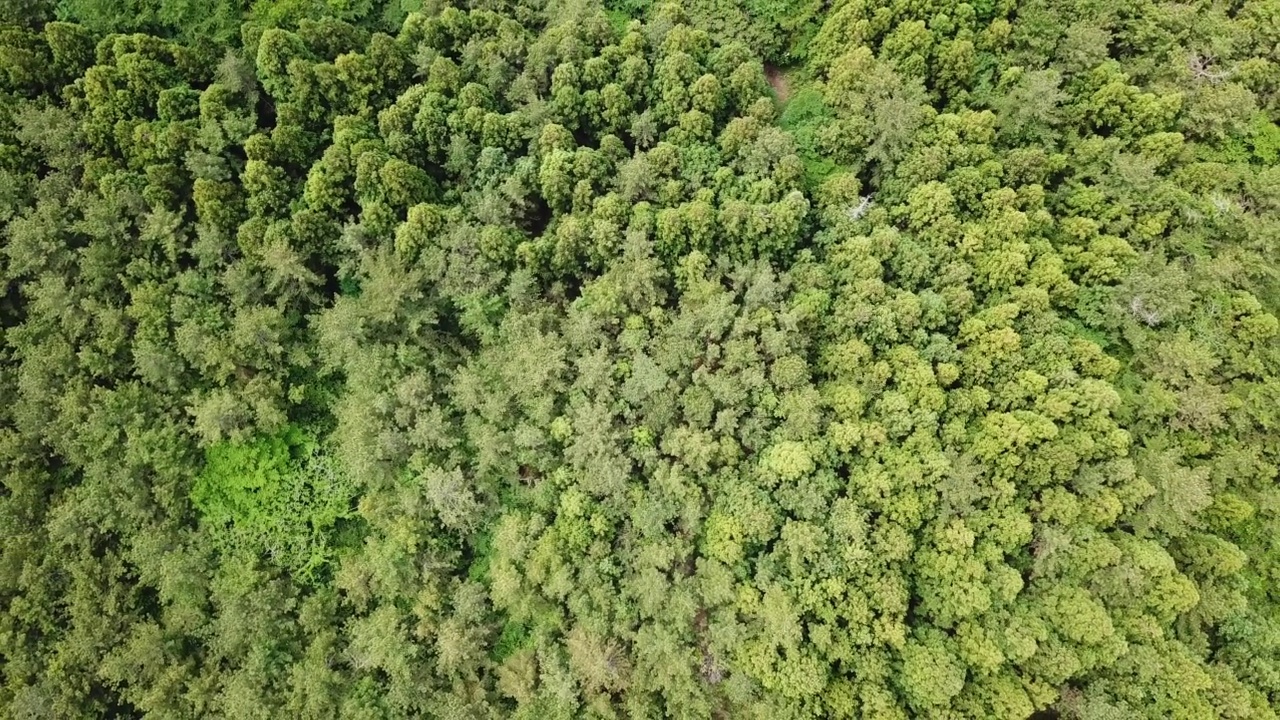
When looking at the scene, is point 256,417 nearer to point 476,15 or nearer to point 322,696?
point 322,696

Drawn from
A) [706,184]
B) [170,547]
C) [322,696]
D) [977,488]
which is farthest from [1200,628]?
[170,547]

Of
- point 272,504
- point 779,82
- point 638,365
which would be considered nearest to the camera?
point 638,365

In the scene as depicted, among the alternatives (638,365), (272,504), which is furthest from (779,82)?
(272,504)

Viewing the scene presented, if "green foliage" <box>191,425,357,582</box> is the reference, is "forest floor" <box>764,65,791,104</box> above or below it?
above

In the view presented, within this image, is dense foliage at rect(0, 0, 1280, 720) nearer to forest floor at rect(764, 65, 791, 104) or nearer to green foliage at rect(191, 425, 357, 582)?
green foliage at rect(191, 425, 357, 582)

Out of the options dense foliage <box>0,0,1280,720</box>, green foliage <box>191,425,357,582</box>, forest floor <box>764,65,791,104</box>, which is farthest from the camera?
forest floor <box>764,65,791,104</box>

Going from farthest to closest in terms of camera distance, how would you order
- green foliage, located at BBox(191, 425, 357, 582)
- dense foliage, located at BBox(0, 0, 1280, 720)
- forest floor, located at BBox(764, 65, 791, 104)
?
forest floor, located at BBox(764, 65, 791, 104) → green foliage, located at BBox(191, 425, 357, 582) → dense foliage, located at BBox(0, 0, 1280, 720)

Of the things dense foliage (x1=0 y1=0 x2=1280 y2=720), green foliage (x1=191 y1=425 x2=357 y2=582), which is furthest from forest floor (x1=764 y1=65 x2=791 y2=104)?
green foliage (x1=191 y1=425 x2=357 y2=582)

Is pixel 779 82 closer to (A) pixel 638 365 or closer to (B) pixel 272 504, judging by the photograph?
(A) pixel 638 365

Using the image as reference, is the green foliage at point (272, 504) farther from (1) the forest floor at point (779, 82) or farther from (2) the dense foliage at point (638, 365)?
(1) the forest floor at point (779, 82)

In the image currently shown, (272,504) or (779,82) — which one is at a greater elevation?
(779,82)
